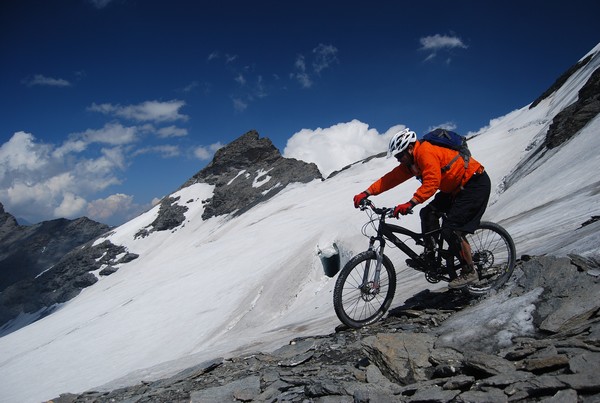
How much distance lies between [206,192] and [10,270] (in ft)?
387

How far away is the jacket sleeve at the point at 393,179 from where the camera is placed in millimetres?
8047

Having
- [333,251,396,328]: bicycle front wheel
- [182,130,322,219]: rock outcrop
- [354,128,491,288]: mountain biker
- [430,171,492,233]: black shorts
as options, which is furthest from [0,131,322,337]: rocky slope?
[430,171,492,233]: black shorts

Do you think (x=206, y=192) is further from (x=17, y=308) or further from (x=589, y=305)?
(x=589, y=305)

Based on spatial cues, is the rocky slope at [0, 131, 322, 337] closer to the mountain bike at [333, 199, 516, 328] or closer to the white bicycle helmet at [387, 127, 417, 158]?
the mountain bike at [333, 199, 516, 328]

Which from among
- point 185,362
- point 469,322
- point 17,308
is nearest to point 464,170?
point 469,322

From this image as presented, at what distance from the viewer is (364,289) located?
8.09m

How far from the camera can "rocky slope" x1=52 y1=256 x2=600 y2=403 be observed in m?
4.11

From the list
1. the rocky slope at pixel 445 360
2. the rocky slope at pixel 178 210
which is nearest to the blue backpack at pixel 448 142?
the rocky slope at pixel 445 360

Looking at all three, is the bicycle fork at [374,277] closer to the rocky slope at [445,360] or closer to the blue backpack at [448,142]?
the rocky slope at [445,360]

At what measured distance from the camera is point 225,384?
7.09m

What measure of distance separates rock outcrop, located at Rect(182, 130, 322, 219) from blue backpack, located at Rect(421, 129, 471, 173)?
94.1 m

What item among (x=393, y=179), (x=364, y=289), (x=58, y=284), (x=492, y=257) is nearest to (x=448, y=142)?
(x=393, y=179)

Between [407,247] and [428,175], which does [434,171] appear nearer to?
[428,175]

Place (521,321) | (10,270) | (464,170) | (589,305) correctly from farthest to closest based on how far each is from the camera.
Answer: (10,270) → (464,170) → (521,321) → (589,305)
